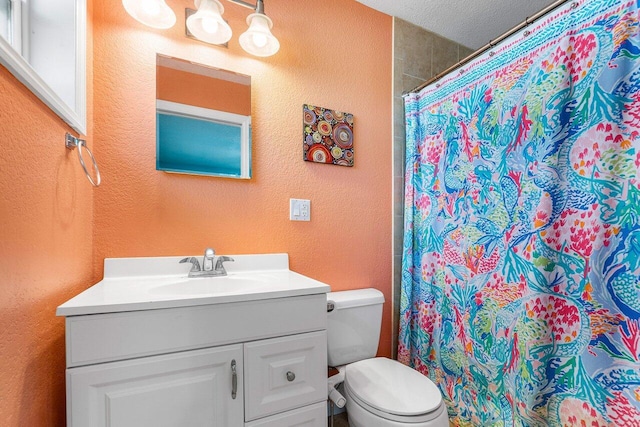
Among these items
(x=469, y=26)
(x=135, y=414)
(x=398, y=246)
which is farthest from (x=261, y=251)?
(x=469, y=26)

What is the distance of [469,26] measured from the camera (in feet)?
5.77

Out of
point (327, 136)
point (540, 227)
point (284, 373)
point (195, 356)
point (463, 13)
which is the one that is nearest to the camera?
point (195, 356)

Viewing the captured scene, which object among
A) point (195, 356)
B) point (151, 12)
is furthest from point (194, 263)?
point (151, 12)

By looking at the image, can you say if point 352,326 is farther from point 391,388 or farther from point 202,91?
point 202,91

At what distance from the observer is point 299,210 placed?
1.44 metres

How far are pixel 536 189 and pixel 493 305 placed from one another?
53 centimetres

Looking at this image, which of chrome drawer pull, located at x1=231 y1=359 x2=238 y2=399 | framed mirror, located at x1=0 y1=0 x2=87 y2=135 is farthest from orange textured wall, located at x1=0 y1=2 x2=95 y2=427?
chrome drawer pull, located at x1=231 y1=359 x2=238 y2=399

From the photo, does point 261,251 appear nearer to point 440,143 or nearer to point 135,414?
point 135,414

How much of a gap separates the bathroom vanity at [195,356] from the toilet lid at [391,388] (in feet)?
0.72

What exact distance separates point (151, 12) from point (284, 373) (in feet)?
4.77

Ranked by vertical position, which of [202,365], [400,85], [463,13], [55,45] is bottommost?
[202,365]

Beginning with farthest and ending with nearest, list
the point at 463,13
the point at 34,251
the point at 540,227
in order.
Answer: the point at 463,13 < the point at 540,227 < the point at 34,251

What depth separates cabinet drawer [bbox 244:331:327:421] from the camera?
871 mm

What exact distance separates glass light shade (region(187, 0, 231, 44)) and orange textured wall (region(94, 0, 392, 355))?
0.21ft
